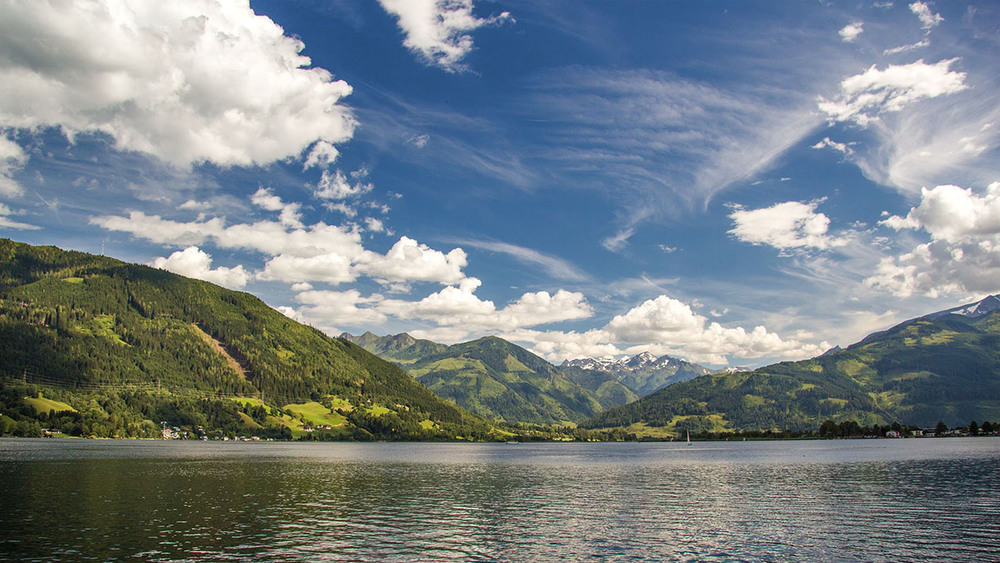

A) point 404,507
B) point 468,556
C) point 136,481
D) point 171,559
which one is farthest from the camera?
point 136,481

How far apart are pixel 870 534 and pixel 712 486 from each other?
1846 inches

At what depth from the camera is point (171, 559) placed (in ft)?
134

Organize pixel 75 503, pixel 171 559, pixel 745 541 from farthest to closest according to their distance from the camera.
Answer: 1. pixel 75 503
2. pixel 745 541
3. pixel 171 559

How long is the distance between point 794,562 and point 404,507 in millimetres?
45523

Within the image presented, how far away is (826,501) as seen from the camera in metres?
76.4

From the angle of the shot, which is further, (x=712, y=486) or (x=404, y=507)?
(x=712, y=486)

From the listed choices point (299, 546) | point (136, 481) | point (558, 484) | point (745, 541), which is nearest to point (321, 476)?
point (136, 481)

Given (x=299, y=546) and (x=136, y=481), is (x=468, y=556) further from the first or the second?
(x=136, y=481)

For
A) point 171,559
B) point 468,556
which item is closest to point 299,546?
point 171,559

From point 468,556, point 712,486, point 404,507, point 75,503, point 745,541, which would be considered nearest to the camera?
point 468,556

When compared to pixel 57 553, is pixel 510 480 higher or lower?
lower

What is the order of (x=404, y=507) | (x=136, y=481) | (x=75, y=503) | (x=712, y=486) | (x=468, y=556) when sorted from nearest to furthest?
(x=468, y=556) < (x=75, y=503) < (x=404, y=507) < (x=136, y=481) < (x=712, y=486)

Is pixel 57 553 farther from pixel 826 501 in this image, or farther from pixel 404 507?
pixel 826 501

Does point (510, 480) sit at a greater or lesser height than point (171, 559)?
lesser
